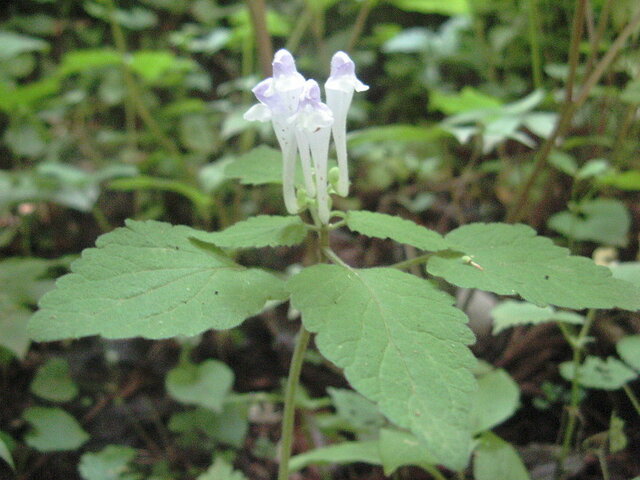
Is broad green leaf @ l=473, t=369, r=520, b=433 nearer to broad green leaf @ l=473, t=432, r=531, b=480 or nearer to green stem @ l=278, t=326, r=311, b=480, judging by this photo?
broad green leaf @ l=473, t=432, r=531, b=480

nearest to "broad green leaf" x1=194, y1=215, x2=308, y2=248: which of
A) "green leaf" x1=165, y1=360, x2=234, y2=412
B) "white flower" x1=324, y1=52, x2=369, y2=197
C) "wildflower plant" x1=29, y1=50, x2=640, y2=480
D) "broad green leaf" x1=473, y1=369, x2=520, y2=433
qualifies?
"wildflower plant" x1=29, y1=50, x2=640, y2=480

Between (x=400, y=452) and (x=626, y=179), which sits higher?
(x=626, y=179)

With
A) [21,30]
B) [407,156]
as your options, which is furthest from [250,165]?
[21,30]

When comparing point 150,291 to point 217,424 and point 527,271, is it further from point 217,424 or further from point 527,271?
point 217,424

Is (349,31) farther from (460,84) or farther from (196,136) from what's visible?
(196,136)

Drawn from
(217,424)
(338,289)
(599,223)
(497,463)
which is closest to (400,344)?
(338,289)

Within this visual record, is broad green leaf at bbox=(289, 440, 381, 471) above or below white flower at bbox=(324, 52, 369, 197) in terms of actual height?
below

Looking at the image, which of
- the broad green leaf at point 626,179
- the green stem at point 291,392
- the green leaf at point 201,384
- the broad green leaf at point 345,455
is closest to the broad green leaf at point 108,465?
the green leaf at point 201,384
